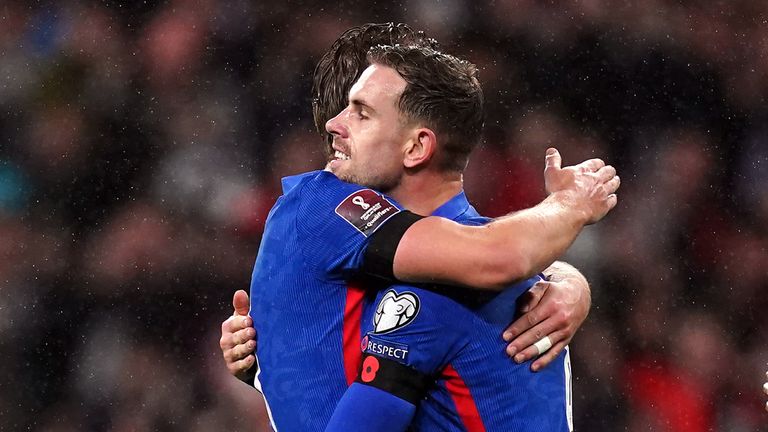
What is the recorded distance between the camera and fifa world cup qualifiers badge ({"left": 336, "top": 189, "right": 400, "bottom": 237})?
1.89 meters

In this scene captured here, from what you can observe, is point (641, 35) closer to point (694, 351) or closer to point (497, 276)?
point (694, 351)

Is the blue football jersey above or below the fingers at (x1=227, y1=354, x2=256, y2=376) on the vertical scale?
above

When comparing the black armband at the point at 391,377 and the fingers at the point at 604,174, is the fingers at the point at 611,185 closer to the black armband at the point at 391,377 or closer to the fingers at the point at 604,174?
the fingers at the point at 604,174

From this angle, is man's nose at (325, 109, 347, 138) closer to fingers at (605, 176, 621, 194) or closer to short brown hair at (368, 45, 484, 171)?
short brown hair at (368, 45, 484, 171)

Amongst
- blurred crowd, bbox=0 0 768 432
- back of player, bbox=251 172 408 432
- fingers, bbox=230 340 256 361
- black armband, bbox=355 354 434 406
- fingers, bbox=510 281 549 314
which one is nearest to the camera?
black armband, bbox=355 354 434 406

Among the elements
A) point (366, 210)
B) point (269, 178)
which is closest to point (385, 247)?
point (366, 210)

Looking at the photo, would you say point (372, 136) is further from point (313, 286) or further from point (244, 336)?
point (244, 336)

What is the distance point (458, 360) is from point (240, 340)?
0.55 meters

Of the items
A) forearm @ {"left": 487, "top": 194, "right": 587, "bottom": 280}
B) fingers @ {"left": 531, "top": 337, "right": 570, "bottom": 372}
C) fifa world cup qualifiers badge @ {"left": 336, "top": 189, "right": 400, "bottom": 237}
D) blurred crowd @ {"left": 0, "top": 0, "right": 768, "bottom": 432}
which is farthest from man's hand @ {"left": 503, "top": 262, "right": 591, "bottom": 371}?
blurred crowd @ {"left": 0, "top": 0, "right": 768, "bottom": 432}

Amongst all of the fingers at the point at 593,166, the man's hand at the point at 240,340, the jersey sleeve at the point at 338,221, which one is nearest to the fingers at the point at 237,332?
the man's hand at the point at 240,340

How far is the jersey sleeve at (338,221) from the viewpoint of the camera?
6.20 feet

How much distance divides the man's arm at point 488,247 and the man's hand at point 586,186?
0.08ft

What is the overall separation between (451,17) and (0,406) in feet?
9.10

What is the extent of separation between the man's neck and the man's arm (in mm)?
177
